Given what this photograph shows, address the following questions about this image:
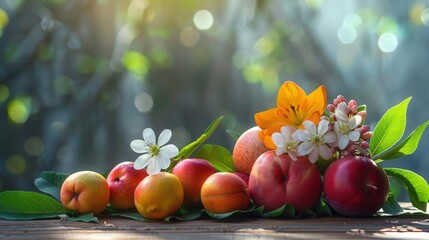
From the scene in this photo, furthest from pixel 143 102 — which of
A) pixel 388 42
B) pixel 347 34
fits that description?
pixel 388 42

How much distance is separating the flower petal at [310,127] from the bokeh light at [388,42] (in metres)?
2.06

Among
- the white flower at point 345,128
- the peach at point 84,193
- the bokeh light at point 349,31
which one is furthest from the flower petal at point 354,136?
the bokeh light at point 349,31

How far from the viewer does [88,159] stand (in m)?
2.85

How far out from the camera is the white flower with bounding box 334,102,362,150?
101 centimetres

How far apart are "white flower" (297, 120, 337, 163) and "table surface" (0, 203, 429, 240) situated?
96mm

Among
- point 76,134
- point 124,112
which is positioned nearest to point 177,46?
point 124,112

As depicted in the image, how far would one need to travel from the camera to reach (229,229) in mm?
886

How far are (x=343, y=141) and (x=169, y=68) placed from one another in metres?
1.96

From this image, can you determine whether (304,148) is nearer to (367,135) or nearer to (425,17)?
(367,135)

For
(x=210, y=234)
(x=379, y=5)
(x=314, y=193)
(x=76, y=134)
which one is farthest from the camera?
(x=379, y=5)

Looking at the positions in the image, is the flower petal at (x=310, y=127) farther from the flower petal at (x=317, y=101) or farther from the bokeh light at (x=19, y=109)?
the bokeh light at (x=19, y=109)

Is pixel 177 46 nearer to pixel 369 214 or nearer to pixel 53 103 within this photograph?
pixel 53 103

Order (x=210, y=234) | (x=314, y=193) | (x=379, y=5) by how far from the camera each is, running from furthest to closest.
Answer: (x=379, y=5) < (x=314, y=193) < (x=210, y=234)

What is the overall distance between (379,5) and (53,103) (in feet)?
4.88
